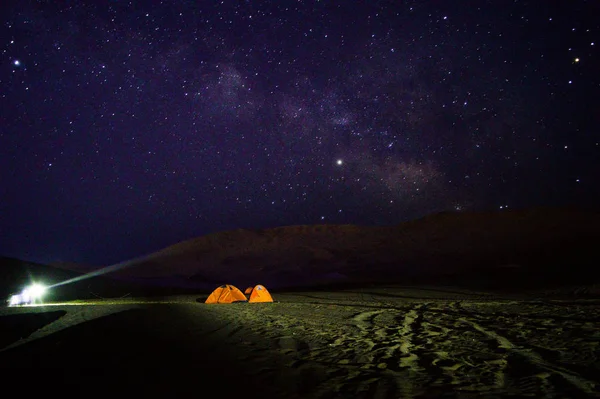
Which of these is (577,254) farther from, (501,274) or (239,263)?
(239,263)

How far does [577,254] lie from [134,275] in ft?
223

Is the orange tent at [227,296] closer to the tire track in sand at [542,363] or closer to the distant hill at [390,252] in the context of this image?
the tire track in sand at [542,363]

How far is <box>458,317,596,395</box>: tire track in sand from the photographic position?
402 centimetres

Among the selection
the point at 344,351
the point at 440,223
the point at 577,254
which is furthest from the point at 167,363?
the point at 440,223

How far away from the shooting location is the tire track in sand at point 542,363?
4.02 meters

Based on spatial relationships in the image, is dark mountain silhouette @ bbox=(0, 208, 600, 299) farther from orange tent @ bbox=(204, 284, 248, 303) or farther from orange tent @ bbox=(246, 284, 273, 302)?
orange tent @ bbox=(246, 284, 273, 302)

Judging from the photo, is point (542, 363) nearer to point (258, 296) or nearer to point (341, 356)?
point (341, 356)

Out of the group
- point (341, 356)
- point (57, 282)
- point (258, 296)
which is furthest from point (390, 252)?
point (341, 356)

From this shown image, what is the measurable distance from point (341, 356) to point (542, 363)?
2.90 m

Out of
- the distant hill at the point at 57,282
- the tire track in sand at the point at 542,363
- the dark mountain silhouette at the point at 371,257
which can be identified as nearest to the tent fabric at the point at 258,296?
the tire track in sand at the point at 542,363

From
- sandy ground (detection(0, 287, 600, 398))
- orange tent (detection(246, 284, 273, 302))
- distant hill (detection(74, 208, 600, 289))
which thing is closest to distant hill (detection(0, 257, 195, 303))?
distant hill (detection(74, 208, 600, 289))

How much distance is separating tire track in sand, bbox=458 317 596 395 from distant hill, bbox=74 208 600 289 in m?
23.3

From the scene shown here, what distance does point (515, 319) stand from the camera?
9.05m

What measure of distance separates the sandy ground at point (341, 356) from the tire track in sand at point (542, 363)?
2cm
